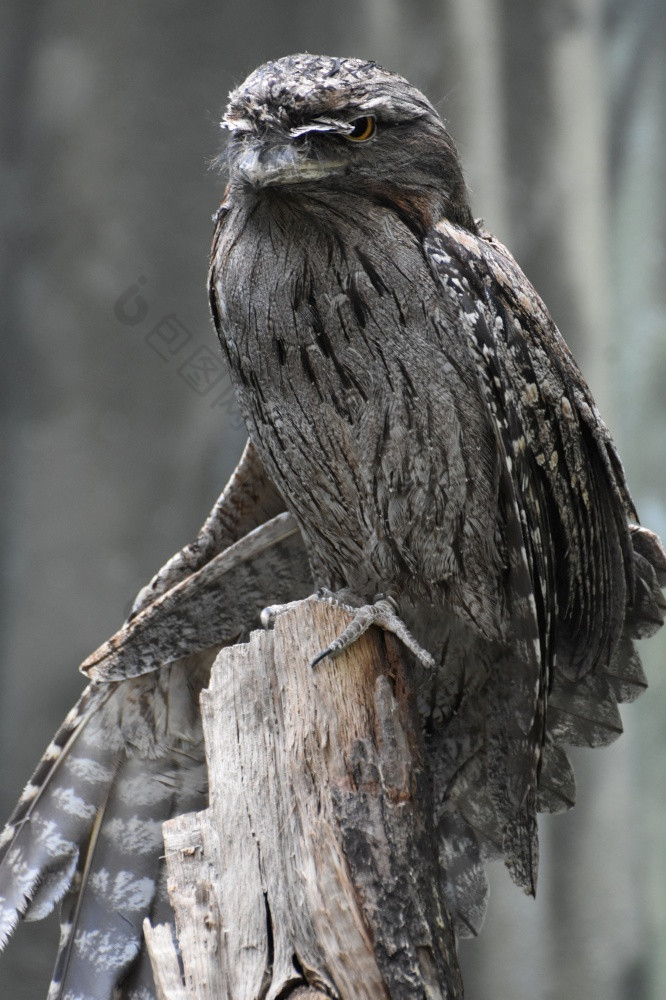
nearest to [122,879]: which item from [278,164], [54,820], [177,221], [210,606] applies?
[54,820]

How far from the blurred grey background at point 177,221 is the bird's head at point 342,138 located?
3.46ft

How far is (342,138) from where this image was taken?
1.37 meters

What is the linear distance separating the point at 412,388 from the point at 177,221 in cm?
131

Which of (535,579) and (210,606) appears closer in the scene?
(535,579)

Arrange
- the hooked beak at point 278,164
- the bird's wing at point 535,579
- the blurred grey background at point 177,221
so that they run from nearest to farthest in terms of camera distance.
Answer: the hooked beak at point 278,164
the bird's wing at point 535,579
the blurred grey background at point 177,221

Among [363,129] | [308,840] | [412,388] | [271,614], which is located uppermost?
[363,129]

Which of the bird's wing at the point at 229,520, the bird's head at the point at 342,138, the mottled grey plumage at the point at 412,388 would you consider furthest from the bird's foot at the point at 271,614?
the bird's head at the point at 342,138

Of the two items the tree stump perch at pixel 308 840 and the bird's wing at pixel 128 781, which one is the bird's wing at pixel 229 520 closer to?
the bird's wing at pixel 128 781

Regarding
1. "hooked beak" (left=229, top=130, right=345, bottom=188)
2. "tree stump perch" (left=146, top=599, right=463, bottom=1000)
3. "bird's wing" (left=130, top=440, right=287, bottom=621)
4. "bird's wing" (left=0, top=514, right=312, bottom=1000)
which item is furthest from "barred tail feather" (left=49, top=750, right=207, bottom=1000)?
"hooked beak" (left=229, top=130, right=345, bottom=188)

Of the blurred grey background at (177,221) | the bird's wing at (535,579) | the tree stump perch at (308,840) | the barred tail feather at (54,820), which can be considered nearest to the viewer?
the tree stump perch at (308,840)

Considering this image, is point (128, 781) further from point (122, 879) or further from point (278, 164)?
point (278, 164)

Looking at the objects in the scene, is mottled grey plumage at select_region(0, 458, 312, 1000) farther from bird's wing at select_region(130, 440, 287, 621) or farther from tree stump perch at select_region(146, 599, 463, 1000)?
tree stump perch at select_region(146, 599, 463, 1000)

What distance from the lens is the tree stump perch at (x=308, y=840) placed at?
1207 mm

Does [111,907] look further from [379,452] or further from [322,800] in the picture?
[379,452]
